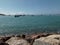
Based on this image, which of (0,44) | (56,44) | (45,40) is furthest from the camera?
(0,44)

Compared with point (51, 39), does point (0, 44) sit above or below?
below

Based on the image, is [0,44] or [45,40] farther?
[0,44]

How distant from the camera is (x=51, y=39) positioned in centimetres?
883

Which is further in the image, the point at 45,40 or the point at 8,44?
the point at 8,44

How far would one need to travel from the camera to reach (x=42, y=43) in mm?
8836

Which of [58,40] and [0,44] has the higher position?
[58,40]

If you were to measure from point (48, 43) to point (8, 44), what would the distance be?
10.8 ft

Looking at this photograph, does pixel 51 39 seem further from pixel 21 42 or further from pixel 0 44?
pixel 0 44

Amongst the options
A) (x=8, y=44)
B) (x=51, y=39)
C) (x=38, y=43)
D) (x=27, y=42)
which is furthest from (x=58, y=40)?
(x=8, y=44)

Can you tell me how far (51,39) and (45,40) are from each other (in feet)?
1.06

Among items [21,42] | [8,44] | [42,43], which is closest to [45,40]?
[42,43]

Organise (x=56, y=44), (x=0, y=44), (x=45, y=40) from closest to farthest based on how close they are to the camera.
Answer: (x=56, y=44) → (x=45, y=40) → (x=0, y=44)

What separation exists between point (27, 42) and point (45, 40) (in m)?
2.24

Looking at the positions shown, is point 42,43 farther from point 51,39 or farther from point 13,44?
point 13,44
